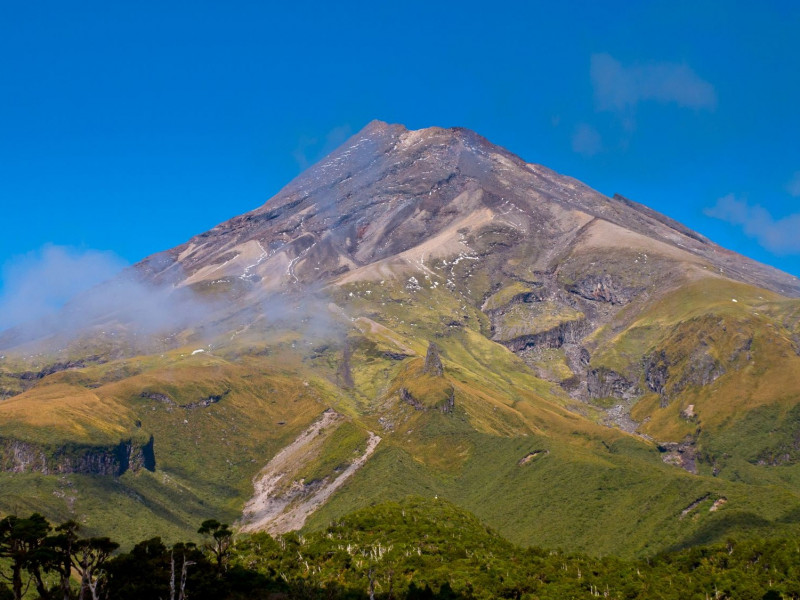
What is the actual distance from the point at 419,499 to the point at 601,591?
74.1 metres

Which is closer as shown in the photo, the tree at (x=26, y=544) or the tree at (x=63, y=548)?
the tree at (x=26, y=544)

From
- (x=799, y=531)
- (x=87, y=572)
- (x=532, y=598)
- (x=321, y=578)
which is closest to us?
(x=87, y=572)

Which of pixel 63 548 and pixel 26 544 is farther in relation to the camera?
pixel 26 544

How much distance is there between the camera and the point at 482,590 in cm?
10700

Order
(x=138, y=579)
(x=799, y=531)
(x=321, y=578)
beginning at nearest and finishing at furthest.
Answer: (x=138, y=579), (x=321, y=578), (x=799, y=531)

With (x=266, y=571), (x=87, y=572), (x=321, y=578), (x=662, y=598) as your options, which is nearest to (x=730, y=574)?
(x=662, y=598)

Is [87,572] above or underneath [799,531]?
underneath

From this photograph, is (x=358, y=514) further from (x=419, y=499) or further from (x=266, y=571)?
(x=266, y=571)

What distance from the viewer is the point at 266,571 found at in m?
114

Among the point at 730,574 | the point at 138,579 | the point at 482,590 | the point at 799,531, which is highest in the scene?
the point at 799,531

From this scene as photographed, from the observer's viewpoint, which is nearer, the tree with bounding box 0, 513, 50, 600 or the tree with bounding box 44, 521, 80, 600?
the tree with bounding box 0, 513, 50, 600

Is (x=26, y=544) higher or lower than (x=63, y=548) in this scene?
lower

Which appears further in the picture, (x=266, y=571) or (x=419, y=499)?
(x=419, y=499)

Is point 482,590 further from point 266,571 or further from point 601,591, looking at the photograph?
point 266,571
